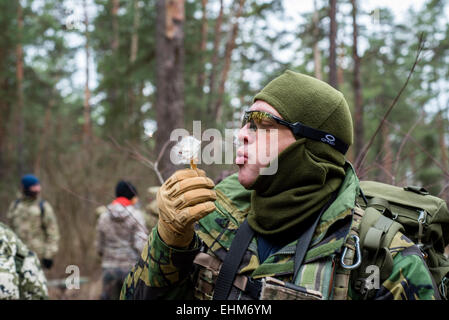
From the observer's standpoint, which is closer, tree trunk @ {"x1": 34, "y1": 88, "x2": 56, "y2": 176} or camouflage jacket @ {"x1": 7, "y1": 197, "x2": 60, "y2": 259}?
camouflage jacket @ {"x1": 7, "y1": 197, "x2": 60, "y2": 259}

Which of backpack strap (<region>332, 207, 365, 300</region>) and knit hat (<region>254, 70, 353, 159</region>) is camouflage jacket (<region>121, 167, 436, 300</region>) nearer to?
backpack strap (<region>332, 207, 365, 300</region>)

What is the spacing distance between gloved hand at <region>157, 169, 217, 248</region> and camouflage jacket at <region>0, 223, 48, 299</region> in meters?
1.35

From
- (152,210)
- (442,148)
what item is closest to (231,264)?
(152,210)

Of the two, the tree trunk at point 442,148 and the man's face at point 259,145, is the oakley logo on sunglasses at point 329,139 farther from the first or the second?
the tree trunk at point 442,148

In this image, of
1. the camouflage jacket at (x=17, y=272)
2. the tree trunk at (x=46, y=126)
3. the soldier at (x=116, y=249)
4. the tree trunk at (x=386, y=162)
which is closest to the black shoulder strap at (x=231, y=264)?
the tree trunk at (x=386, y=162)

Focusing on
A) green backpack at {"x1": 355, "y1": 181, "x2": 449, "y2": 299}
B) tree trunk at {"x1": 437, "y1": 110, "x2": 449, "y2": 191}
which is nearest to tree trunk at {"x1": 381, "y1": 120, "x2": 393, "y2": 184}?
tree trunk at {"x1": 437, "y1": 110, "x2": 449, "y2": 191}

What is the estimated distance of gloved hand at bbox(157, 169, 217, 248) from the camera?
1598 mm

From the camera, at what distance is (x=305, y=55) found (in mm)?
15023

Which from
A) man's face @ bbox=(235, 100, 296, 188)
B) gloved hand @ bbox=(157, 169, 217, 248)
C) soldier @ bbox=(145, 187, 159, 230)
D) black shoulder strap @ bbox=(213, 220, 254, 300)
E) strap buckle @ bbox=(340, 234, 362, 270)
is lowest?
soldier @ bbox=(145, 187, 159, 230)

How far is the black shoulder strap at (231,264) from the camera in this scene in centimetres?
170

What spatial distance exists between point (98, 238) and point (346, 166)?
5.05 m
